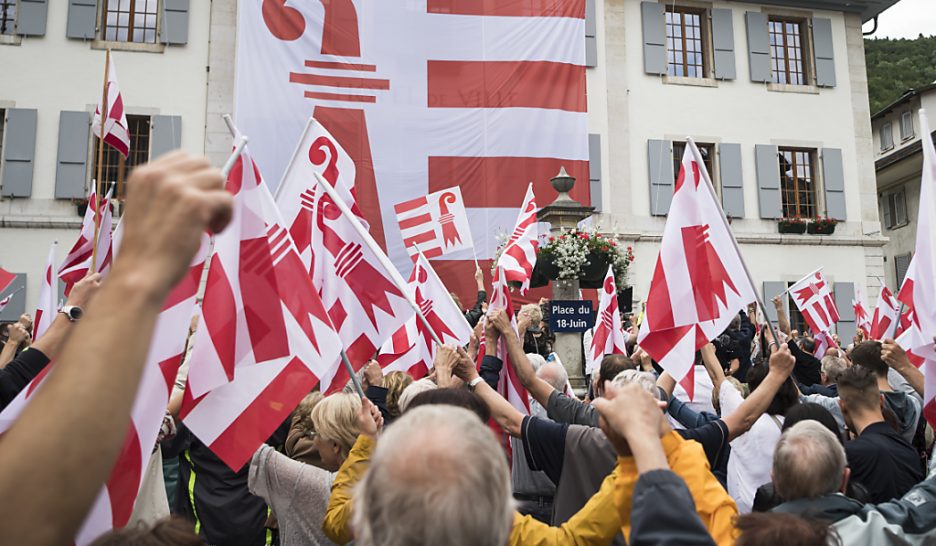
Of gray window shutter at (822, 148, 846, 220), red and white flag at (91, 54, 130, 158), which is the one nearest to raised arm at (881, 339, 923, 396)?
red and white flag at (91, 54, 130, 158)

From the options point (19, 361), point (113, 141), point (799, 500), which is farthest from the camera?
point (113, 141)

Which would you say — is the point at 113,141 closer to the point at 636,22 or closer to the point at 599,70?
the point at 599,70

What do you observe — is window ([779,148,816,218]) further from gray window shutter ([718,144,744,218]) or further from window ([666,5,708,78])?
window ([666,5,708,78])

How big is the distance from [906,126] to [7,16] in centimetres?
2757

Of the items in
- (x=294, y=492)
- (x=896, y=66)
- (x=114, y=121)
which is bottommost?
(x=294, y=492)

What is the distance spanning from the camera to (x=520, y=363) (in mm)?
3777

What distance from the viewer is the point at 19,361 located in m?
2.87

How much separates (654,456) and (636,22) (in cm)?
1835

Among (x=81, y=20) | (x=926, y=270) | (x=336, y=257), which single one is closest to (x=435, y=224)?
(x=336, y=257)

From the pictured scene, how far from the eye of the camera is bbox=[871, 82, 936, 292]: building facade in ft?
82.9

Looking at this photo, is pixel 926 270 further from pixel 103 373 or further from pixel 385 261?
pixel 103 373

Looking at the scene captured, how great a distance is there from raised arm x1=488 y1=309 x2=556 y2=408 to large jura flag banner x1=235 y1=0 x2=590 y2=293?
9.52 metres

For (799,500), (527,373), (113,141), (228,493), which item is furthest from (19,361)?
(113,141)

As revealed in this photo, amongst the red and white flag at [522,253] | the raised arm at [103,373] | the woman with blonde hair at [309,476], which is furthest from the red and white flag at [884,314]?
the raised arm at [103,373]
